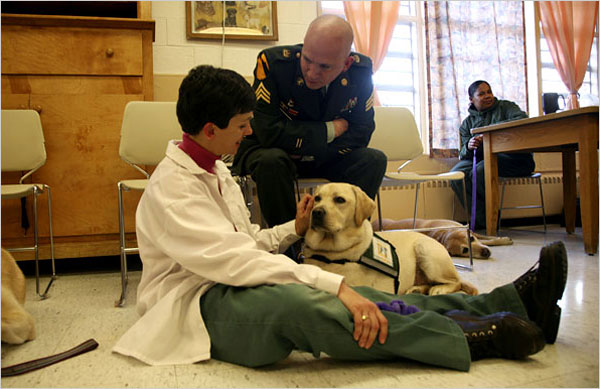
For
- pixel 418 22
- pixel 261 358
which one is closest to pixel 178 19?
pixel 418 22

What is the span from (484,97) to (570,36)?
1.81m

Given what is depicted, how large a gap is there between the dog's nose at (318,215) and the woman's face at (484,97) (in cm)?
308

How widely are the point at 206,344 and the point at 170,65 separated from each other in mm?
2829

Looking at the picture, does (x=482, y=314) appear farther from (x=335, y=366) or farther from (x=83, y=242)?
(x=83, y=242)

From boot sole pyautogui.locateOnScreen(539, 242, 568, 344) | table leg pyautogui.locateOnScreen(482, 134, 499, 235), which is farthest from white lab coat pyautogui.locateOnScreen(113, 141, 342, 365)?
table leg pyautogui.locateOnScreen(482, 134, 499, 235)

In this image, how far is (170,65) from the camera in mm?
3434

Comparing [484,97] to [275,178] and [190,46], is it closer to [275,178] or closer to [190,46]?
[190,46]

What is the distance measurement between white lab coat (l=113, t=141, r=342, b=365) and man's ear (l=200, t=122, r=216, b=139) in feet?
0.32

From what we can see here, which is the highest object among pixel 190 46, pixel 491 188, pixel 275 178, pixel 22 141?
pixel 190 46

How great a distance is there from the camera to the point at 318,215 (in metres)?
1.66

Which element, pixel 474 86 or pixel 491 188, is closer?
pixel 491 188

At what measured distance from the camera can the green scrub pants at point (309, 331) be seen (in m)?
1.03

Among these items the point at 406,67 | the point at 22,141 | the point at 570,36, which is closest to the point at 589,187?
the point at 406,67

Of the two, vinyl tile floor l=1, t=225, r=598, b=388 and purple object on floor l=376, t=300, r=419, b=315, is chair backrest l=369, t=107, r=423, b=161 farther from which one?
purple object on floor l=376, t=300, r=419, b=315
